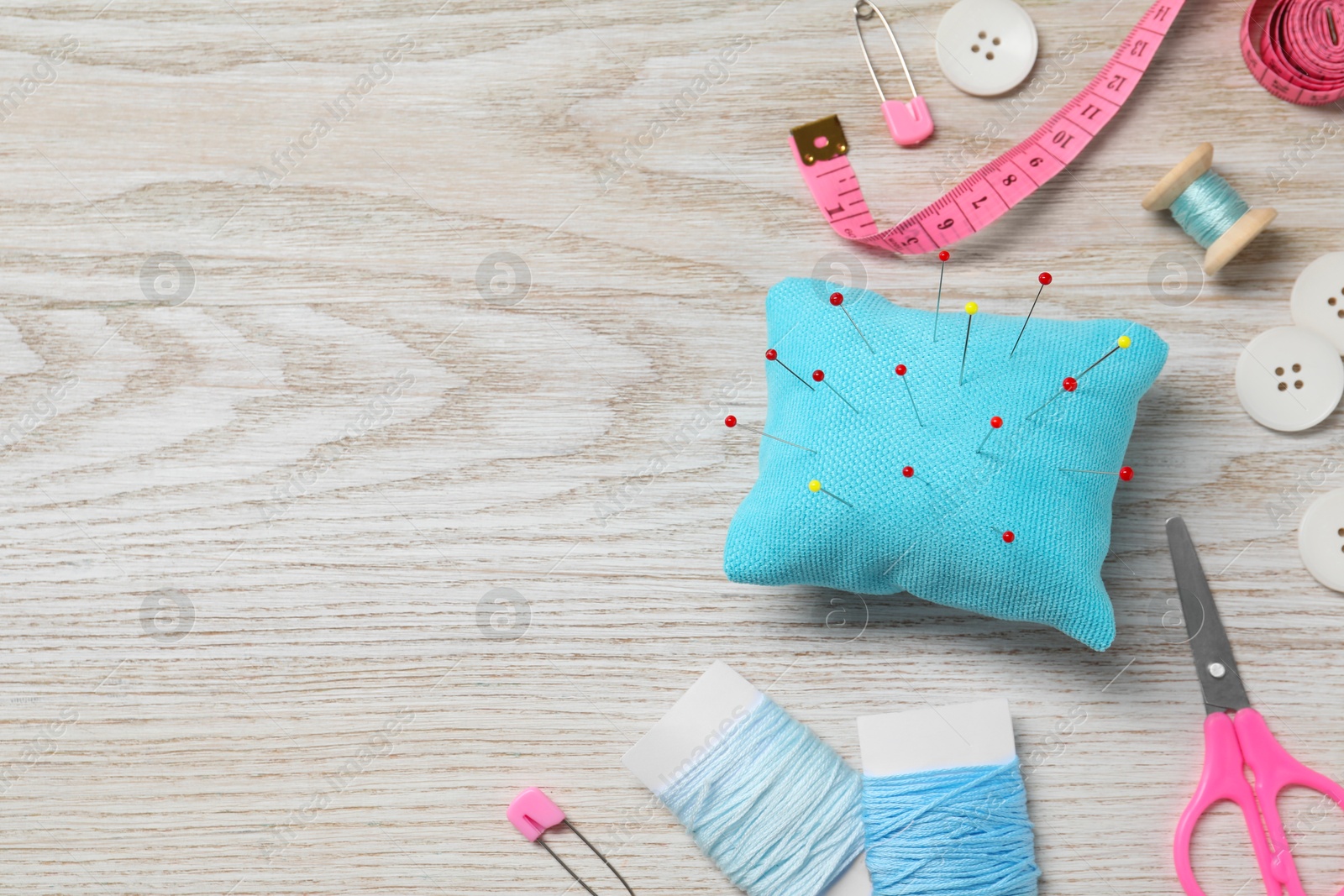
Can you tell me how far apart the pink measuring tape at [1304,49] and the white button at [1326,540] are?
0.75 m

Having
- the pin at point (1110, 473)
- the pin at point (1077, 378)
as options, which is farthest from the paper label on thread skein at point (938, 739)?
the pin at point (1077, 378)

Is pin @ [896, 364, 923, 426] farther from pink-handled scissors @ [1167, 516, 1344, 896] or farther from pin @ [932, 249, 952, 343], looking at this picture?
pink-handled scissors @ [1167, 516, 1344, 896]

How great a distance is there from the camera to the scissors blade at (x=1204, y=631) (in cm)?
175

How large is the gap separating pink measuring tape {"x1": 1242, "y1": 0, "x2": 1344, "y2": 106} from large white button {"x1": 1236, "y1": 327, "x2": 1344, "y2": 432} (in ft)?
1.49

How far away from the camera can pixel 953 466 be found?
5.14 feet

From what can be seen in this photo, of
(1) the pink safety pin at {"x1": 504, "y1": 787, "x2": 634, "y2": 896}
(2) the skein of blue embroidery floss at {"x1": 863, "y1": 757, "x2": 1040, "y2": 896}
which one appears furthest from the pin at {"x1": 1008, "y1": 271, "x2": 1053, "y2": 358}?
(1) the pink safety pin at {"x1": 504, "y1": 787, "x2": 634, "y2": 896}

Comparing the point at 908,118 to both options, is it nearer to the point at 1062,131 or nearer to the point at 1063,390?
the point at 1062,131

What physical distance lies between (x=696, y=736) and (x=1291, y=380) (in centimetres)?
126

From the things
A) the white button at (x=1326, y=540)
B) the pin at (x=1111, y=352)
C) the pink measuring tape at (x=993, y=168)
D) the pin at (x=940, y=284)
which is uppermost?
the pink measuring tape at (x=993, y=168)

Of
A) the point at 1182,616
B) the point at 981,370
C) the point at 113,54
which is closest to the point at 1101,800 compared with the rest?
the point at 1182,616

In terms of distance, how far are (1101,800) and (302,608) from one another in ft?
4.97

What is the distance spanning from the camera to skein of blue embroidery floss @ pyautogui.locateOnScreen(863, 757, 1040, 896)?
1.68 meters

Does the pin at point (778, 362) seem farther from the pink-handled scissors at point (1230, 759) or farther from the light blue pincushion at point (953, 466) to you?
the pink-handled scissors at point (1230, 759)

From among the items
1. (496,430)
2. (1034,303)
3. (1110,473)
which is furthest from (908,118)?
(496,430)
